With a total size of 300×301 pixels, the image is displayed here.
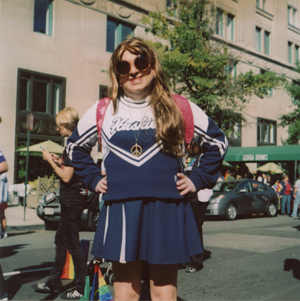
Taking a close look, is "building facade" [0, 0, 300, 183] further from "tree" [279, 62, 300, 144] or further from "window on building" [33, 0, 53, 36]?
"tree" [279, 62, 300, 144]

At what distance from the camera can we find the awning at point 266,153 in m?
21.0

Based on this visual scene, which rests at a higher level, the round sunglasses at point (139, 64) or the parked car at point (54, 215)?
the round sunglasses at point (139, 64)

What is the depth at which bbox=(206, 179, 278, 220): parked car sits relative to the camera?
48.3 ft

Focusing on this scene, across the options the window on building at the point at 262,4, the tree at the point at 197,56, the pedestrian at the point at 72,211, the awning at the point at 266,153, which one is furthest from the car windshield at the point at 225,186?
the pedestrian at the point at 72,211

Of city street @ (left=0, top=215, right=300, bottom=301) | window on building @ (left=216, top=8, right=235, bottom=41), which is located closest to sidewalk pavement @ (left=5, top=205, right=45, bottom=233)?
city street @ (left=0, top=215, right=300, bottom=301)

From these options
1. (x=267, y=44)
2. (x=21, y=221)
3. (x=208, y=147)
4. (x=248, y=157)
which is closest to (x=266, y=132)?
(x=267, y=44)

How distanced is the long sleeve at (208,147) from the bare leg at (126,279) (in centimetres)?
55

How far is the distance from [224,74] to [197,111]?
17.5 m

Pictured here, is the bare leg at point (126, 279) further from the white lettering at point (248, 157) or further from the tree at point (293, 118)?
the tree at point (293, 118)

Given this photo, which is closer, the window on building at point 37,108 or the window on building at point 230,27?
the window on building at point 37,108

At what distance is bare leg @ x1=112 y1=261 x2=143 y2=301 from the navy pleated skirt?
0.32 feet

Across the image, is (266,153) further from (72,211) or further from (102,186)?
(102,186)

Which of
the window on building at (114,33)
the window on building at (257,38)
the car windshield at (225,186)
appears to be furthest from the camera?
the window on building at (257,38)

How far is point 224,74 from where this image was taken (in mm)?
19266
